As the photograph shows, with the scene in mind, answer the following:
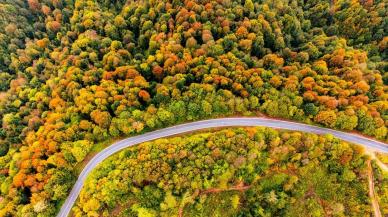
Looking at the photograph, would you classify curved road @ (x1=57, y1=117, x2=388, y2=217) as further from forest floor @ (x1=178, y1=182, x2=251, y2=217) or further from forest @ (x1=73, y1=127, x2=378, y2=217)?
forest floor @ (x1=178, y1=182, x2=251, y2=217)

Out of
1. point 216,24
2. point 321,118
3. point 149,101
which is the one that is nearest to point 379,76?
point 321,118

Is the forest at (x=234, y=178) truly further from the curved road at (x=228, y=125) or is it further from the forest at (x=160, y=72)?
the forest at (x=160, y=72)

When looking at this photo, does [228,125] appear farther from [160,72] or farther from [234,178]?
[160,72]

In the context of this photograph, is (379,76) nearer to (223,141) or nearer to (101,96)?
(223,141)

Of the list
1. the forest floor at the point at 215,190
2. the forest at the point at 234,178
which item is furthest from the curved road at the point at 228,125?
the forest floor at the point at 215,190

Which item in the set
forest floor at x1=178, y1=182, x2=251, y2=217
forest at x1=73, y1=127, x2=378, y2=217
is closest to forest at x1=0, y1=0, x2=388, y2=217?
forest at x1=73, y1=127, x2=378, y2=217

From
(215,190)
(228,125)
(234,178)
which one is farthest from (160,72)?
(215,190)
